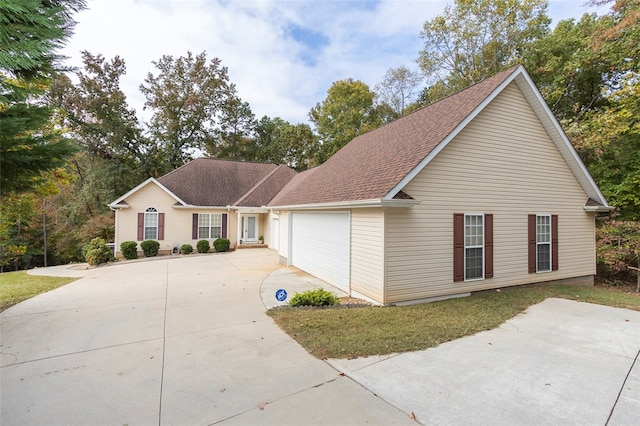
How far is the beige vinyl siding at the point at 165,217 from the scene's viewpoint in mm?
17266

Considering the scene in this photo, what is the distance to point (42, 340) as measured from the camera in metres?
5.19

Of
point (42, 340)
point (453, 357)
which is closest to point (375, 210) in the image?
point (453, 357)

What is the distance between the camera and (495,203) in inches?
336

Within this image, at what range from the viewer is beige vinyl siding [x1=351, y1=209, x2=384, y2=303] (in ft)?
23.2

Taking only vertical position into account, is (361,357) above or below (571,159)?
below

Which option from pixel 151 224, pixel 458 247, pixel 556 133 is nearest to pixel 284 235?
pixel 458 247

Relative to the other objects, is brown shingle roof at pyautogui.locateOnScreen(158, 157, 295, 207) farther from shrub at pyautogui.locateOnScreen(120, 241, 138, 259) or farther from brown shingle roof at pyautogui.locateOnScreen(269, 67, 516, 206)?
brown shingle roof at pyautogui.locateOnScreen(269, 67, 516, 206)

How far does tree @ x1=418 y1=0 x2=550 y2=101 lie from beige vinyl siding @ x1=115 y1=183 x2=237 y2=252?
19.2m

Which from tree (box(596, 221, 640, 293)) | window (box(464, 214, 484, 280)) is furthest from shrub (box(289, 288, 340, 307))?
tree (box(596, 221, 640, 293))

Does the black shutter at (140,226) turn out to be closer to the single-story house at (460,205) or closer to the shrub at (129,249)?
the shrub at (129,249)

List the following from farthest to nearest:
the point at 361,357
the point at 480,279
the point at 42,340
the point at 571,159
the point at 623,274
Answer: the point at 623,274 → the point at 571,159 → the point at 480,279 → the point at 42,340 → the point at 361,357

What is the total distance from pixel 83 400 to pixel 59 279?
34.6 feet

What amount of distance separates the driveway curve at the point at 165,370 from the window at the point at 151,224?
1022 centimetres

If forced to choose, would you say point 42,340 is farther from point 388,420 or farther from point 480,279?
point 480,279
